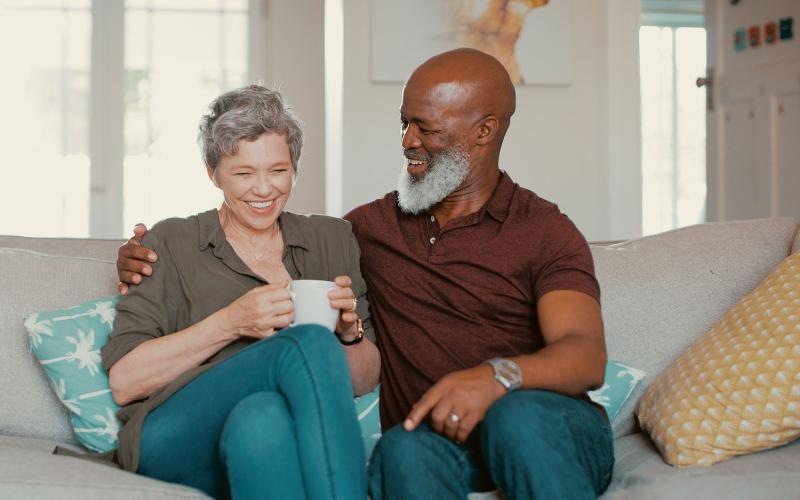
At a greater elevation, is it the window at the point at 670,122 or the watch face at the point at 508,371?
the window at the point at 670,122

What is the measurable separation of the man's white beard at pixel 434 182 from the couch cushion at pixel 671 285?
15.8 inches

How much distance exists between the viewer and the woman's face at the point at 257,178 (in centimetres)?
191

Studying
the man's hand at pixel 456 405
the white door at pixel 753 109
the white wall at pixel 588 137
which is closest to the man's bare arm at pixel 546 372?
the man's hand at pixel 456 405

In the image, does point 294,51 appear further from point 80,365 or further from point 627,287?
point 80,365

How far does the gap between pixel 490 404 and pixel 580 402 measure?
21cm

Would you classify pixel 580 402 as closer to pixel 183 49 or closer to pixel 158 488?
pixel 158 488

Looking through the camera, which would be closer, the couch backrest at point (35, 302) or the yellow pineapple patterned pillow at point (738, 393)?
the yellow pineapple patterned pillow at point (738, 393)

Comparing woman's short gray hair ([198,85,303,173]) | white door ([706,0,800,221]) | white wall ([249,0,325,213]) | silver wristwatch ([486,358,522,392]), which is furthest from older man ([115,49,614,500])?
white wall ([249,0,325,213])

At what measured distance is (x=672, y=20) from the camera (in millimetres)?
6941

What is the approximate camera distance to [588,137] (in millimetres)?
4422

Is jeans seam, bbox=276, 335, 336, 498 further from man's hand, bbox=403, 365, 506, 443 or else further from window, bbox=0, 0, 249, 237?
window, bbox=0, 0, 249, 237

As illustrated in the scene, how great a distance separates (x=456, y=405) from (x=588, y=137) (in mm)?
3051

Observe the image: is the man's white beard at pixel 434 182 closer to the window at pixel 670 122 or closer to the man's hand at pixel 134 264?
the man's hand at pixel 134 264

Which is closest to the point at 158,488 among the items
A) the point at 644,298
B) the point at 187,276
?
the point at 187,276
